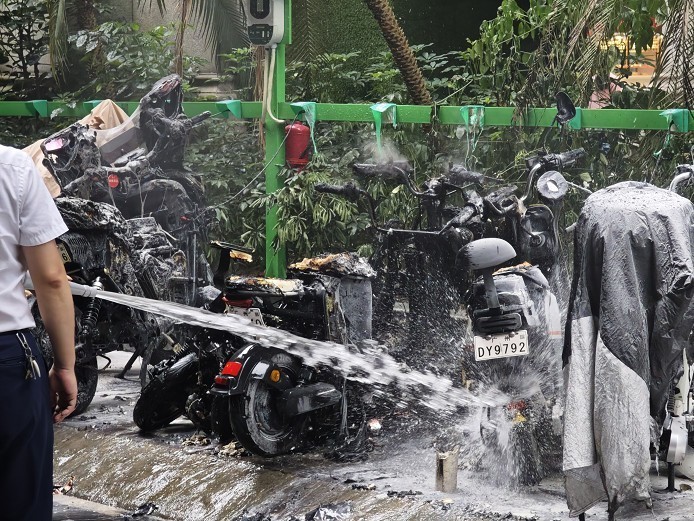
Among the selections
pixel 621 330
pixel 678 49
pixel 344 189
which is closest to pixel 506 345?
pixel 621 330

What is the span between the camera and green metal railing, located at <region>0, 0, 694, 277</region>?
7375 millimetres

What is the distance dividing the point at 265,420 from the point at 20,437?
9.33ft

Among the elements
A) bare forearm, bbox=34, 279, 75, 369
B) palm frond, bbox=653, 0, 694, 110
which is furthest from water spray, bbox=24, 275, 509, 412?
bare forearm, bbox=34, 279, 75, 369

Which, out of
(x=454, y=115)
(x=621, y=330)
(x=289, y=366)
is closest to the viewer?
(x=621, y=330)

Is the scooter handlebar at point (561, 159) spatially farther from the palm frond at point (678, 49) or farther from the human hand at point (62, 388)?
the human hand at point (62, 388)

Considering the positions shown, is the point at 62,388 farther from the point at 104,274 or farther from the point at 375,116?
the point at 375,116

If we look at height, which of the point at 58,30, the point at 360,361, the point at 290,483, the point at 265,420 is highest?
the point at 58,30

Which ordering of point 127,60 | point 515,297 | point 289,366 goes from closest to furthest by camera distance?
1. point 515,297
2. point 289,366
3. point 127,60

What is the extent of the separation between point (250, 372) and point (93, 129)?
317 centimetres

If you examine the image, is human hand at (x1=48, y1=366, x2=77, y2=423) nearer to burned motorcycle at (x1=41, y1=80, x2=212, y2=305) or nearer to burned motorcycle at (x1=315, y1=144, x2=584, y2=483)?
burned motorcycle at (x1=315, y1=144, x2=584, y2=483)

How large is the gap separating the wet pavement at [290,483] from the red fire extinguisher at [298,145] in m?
2.13

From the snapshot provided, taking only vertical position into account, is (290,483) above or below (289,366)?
below

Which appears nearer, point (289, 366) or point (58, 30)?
point (289, 366)

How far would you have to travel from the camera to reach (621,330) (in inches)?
199
